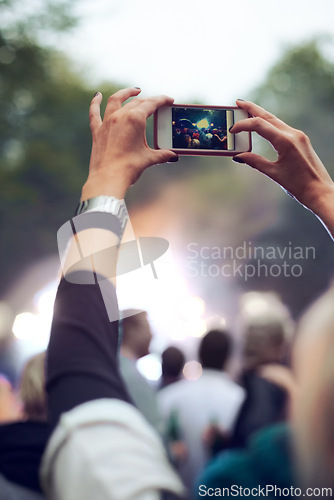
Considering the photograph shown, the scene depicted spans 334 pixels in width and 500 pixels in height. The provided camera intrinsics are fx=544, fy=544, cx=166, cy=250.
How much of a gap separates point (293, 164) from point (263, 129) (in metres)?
0.10

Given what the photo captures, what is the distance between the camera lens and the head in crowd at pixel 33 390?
2277 millimetres

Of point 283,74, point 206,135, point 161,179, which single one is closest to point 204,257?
point 161,179

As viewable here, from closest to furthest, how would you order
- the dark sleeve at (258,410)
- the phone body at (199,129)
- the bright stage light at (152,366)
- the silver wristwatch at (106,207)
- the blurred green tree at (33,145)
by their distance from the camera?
the silver wristwatch at (106,207) < the dark sleeve at (258,410) < the phone body at (199,129) < the bright stage light at (152,366) < the blurred green tree at (33,145)

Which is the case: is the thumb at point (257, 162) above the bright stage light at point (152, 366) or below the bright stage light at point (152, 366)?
above

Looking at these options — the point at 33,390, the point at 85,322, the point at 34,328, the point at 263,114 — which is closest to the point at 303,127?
the point at 34,328

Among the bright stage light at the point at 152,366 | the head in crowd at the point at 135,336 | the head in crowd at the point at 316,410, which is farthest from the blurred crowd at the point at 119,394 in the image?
the bright stage light at the point at 152,366

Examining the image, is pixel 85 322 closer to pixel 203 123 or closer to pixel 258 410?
pixel 258 410

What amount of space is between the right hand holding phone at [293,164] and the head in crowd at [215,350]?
6.91ft

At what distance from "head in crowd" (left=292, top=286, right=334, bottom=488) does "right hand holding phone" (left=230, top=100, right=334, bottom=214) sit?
0.56 metres

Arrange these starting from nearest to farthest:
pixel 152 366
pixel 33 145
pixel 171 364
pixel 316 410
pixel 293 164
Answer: pixel 316 410
pixel 293 164
pixel 171 364
pixel 152 366
pixel 33 145

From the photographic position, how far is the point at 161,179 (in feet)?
63.7

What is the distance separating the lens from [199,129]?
1.44 metres

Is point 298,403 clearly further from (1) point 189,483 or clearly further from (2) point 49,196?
(2) point 49,196

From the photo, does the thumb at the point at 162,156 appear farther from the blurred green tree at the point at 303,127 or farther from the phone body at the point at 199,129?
the blurred green tree at the point at 303,127
